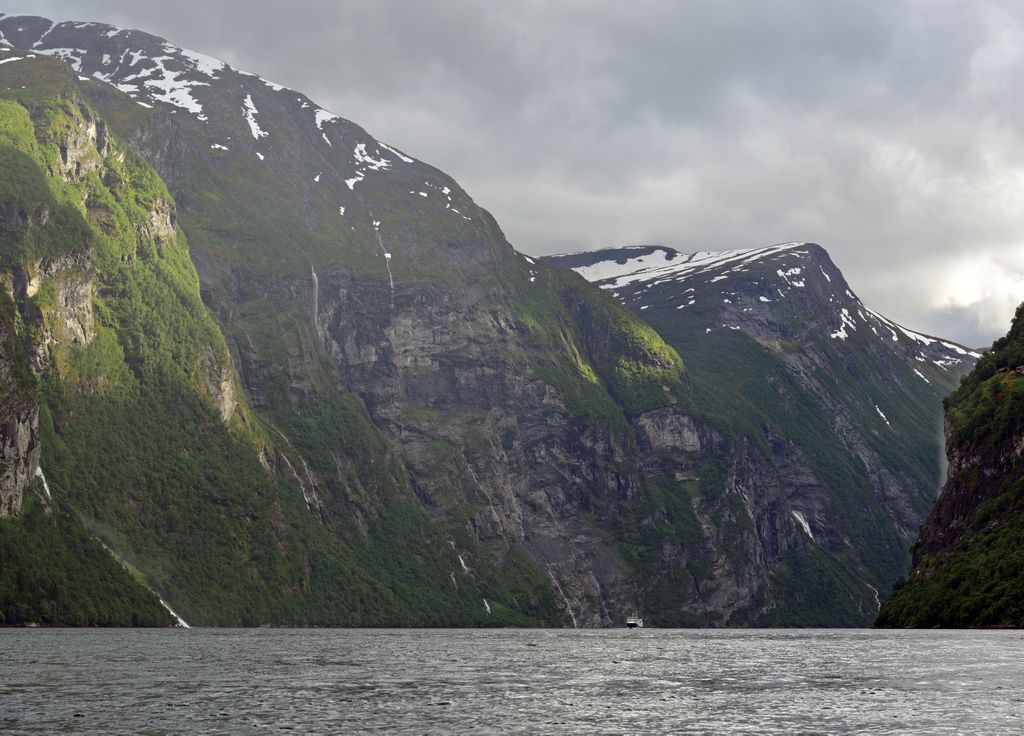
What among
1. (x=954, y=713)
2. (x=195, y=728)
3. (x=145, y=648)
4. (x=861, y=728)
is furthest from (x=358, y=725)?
(x=145, y=648)

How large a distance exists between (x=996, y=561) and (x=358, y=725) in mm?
148786

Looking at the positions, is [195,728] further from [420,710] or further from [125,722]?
[420,710]

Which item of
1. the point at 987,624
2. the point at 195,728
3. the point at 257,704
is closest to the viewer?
the point at 195,728

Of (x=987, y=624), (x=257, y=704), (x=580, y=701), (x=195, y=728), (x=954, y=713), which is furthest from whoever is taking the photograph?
(x=987, y=624)

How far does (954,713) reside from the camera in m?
67.1

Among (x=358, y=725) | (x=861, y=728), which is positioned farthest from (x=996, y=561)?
(x=358, y=725)

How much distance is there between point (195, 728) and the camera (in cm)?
5981

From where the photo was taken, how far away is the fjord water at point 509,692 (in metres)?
62.7

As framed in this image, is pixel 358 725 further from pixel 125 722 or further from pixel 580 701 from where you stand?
pixel 580 701

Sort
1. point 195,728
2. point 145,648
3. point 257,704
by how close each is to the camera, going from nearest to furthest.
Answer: point 195,728 < point 257,704 < point 145,648

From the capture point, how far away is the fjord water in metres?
62.7

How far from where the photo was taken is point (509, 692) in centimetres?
8225

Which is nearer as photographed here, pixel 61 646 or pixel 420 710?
pixel 420 710

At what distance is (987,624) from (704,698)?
375 ft
